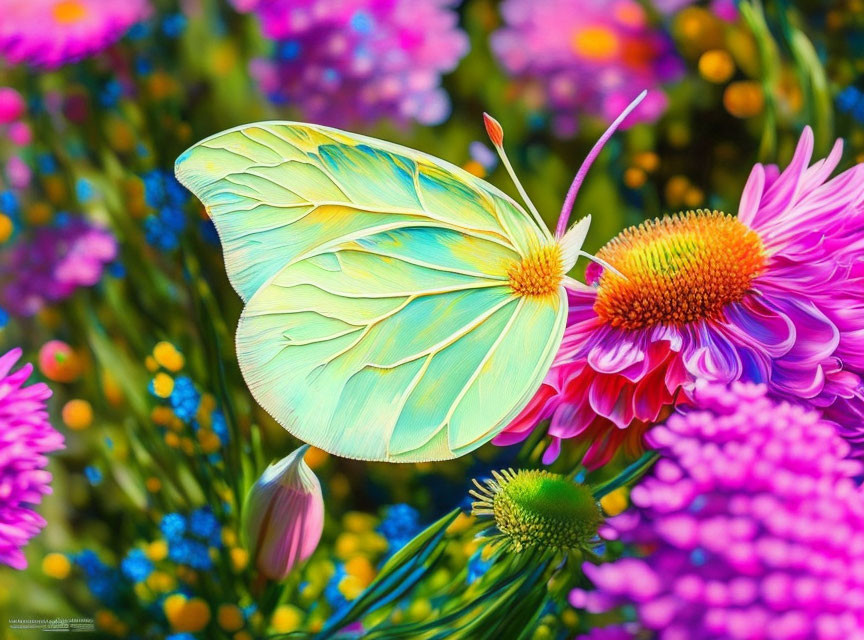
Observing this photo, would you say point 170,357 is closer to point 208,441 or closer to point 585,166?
point 208,441

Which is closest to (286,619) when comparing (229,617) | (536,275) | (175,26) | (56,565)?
(229,617)

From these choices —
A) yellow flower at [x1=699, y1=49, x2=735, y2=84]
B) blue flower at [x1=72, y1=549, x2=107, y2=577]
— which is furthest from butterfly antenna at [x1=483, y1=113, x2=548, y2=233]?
blue flower at [x1=72, y1=549, x2=107, y2=577]

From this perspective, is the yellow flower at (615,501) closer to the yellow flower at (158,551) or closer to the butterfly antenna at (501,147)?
the butterfly antenna at (501,147)

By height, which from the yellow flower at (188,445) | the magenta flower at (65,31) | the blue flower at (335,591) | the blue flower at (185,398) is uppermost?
the magenta flower at (65,31)

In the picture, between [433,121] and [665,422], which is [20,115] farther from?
[665,422]

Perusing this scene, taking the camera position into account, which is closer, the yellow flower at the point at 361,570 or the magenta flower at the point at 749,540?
the magenta flower at the point at 749,540

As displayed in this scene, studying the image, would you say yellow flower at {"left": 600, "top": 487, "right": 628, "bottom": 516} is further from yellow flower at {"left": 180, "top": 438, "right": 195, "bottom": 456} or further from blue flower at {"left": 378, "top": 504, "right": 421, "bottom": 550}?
yellow flower at {"left": 180, "top": 438, "right": 195, "bottom": 456}

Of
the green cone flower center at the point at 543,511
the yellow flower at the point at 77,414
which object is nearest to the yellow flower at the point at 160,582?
the yellow flower at the point at 77,414
